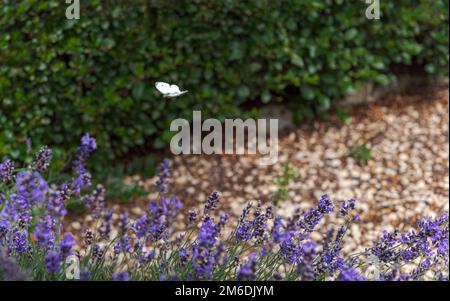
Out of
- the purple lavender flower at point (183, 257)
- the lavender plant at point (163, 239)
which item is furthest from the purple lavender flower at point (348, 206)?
the purple lavender flower at point (183, 257)

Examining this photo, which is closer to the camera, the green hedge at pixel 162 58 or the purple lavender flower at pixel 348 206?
the purple lavender flower at pixel 348 206

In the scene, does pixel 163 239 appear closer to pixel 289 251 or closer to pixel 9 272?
pixel 289 251

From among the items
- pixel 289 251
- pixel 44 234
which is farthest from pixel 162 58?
pixel 44 234

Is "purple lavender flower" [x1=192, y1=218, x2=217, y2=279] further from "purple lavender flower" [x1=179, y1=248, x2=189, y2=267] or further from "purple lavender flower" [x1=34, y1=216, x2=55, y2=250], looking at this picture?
"purple lavender flower" [x1=34, y1=216, x2=55, y2=250]

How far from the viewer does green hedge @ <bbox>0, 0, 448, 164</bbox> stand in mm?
4438

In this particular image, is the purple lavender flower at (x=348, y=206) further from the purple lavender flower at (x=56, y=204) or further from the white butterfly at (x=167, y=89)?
the purple lavender flower at (x=56, y=204)

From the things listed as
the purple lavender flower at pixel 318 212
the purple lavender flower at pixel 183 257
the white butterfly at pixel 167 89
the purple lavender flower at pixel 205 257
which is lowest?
the white butterfly at pixel 167 89

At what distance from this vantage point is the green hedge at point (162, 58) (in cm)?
444

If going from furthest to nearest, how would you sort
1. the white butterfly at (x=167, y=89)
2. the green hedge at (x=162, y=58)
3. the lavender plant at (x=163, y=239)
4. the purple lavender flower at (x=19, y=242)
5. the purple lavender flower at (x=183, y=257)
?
the green hedge at (x=162, y=58) < the white butterfly at (x=167, y=89) < the purple lavender flower at (x=19, y=242) < the purple lavender flower at (x=183, y=257) < the lavender plant at (x=163, y=239)

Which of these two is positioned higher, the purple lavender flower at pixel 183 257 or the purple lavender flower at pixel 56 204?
the purple lavender flower at pixel 56 204

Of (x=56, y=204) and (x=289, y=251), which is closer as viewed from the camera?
(x=56, y=204)

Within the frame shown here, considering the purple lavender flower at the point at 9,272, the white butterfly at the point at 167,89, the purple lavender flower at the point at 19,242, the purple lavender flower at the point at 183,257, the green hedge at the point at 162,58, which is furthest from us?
the green hedge at the point at 162,58

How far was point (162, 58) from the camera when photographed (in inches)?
183
